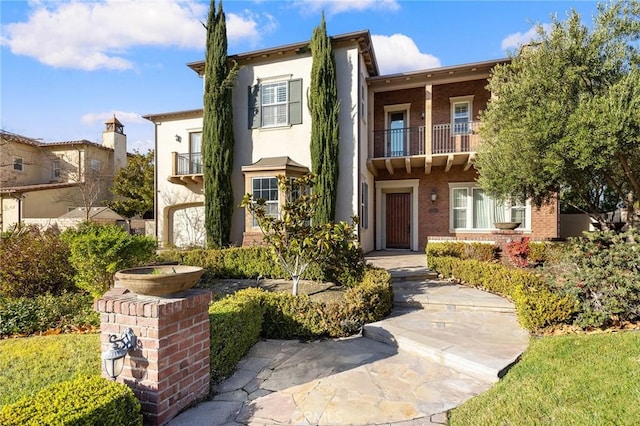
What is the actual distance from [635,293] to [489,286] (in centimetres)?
253

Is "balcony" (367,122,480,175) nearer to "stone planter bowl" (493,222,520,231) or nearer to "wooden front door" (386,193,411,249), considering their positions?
"wooden front door" (386,193,411,249)

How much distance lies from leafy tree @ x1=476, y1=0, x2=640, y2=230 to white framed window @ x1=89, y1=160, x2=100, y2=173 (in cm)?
2609

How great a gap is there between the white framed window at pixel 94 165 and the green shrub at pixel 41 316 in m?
20.7

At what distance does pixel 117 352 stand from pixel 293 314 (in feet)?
9.17

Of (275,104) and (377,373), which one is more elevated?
(275,104)

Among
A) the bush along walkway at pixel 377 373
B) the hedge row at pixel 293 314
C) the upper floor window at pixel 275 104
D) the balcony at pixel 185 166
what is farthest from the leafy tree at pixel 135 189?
the bush along walkway at pixel 377 373

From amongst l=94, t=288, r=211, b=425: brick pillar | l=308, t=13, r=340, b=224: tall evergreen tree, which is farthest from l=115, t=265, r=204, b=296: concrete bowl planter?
l=308, t=13, r=340, b=224: tall evergreen tree

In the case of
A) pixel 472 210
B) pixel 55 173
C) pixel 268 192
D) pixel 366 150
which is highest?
pixel 55 173

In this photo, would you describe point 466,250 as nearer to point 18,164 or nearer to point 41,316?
point 41,316

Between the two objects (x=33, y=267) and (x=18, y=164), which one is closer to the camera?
(x=33, y=267)

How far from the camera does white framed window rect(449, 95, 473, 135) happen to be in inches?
514

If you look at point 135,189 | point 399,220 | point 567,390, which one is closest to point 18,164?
point 135,189

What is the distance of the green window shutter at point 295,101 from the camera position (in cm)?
1197

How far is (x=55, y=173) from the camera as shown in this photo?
2419 centimetres
